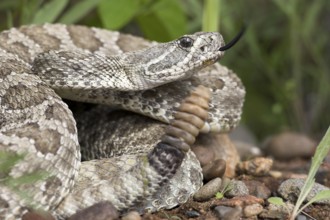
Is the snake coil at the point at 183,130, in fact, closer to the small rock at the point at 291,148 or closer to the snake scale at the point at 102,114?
the snake scale at the point at 102,114

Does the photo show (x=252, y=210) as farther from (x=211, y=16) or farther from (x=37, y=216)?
(x=211, y=16)

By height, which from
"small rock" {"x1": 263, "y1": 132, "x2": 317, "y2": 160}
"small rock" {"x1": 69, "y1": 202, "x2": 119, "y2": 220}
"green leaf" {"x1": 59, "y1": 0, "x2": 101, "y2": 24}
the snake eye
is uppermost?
"green leaf" {"x1": 59, "y1": 0, "x2": 101, "y2": 24}

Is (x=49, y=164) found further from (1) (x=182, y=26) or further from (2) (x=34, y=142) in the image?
(1) (x=182, y=26)

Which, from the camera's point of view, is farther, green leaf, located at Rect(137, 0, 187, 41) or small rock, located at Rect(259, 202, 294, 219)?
green leaf, located at Rect(137, 0, 187, 41)

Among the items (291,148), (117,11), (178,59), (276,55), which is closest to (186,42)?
(178,59)

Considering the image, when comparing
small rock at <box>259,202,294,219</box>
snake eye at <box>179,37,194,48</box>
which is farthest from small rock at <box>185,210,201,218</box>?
snake eye at <box>179,37,194,48</box>

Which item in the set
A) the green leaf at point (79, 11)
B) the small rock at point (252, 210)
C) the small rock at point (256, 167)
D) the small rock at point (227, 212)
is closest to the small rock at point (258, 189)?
the small rock at point (256, 167)

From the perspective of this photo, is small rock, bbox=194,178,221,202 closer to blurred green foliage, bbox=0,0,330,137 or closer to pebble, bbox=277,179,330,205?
pebble, bbox=277,179,330,205
